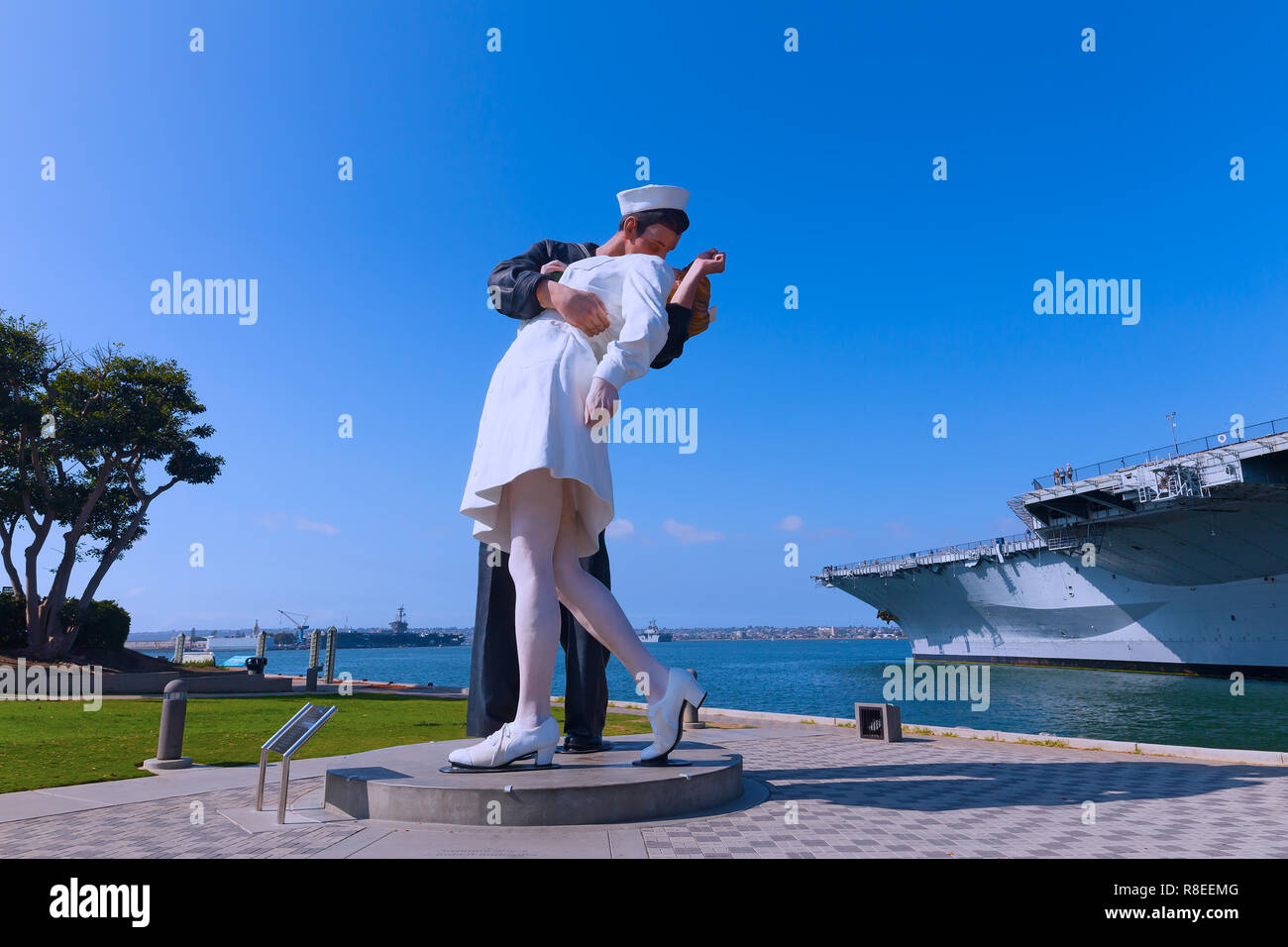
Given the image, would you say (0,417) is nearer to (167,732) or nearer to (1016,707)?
(167,732)

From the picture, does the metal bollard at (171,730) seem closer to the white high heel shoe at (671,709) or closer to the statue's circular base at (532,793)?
the statue's circular base at (532,793)

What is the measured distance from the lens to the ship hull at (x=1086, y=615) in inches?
1294

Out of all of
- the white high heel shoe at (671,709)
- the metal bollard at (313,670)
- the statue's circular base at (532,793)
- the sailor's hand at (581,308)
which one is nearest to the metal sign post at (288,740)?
the statue's circular base at (532,793)

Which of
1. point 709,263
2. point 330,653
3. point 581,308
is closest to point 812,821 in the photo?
point 581,308

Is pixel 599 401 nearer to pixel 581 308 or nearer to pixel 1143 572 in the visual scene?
pixel 581 308

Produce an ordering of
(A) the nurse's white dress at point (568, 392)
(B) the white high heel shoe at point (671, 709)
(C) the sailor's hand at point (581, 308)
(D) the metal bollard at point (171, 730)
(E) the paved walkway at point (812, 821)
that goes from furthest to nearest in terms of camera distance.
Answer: (D) the metal bollard at point (171, 730)
(C) the sailor's hand at point (581, 308)
(B) the white high heel shoe at point (671, 709)
(A) the nurse's white dress at point (568, 392)
(E) the paved walkway at point (812, 821)

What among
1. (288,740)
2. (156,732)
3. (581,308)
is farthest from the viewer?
(156,732)

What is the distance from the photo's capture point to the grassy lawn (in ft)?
23.5

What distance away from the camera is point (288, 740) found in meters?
5.16

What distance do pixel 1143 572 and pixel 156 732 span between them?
39.5 metres

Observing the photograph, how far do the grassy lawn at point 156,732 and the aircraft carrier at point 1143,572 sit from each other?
25.6 metres
